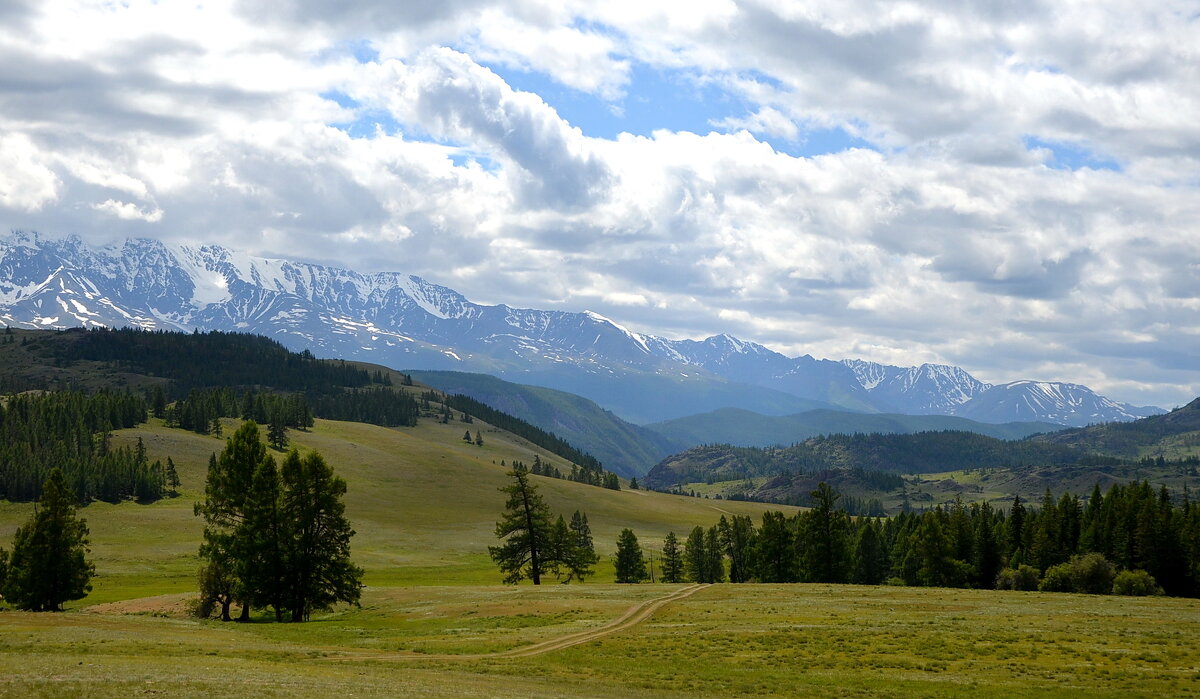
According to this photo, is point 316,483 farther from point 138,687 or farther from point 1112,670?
point 1112,670

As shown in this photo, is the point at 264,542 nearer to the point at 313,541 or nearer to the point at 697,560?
the point at 313,541

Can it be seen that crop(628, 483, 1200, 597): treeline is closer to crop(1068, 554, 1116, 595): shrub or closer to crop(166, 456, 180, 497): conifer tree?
crop(1068, 554, 1116, 595): shrub

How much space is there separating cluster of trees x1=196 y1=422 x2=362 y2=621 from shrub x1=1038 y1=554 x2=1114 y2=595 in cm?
7166

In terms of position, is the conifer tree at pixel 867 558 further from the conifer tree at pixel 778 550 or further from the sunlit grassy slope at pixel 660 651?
the sunlit grassy slope at pixel 660 651

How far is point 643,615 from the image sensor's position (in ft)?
197

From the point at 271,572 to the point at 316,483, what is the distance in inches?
A: 285

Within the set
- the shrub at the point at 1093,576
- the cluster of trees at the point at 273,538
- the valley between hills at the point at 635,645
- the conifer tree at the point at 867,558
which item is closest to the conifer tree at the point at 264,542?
the cluster of trees at the point at 273,538

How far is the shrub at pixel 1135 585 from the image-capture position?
84812 mm

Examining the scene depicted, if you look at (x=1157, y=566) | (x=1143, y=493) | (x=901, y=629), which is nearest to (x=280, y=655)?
(x=901, y=629)

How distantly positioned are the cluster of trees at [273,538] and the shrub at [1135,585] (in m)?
71.4

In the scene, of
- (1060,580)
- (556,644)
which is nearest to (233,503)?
(556,644)

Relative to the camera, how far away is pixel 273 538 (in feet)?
217

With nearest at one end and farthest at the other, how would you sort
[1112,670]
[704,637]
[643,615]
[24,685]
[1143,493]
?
[24,685] → [1112,670] → [704,637] → [643,615] → [1143,493]

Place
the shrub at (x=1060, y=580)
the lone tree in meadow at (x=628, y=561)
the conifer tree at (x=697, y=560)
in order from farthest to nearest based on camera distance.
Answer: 1. the conifer tree at (x=697, y=560)
2. the lone tree in meadow at (x=628, y=561)
3. the shrub at (x=1060, y=580)
